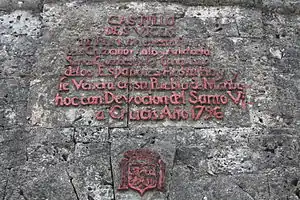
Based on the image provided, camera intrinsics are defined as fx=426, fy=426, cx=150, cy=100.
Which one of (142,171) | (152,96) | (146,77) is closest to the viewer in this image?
(142,171)

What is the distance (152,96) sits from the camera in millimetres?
4430

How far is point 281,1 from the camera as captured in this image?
17.6ft

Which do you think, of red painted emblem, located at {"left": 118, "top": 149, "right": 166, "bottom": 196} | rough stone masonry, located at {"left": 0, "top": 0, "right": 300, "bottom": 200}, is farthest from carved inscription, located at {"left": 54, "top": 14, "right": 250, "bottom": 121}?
red painted emblem, located at {"left": 118, "top": 149, "right": 166, "bottom": 196}

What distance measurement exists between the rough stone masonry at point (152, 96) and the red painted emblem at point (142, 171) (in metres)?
0.05

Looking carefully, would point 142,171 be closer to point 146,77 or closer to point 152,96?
point 152,96

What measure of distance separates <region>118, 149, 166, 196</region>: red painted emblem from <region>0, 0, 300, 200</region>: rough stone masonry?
0.05m

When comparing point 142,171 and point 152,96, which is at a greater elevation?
point 152,96

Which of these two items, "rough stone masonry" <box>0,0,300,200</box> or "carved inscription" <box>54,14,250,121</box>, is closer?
"rough stone masonry" <box>0,0,300,200</box>

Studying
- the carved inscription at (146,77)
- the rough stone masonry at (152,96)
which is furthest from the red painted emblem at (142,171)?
the carved inscription at (146,77)

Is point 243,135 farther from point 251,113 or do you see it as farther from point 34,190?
point 34,190

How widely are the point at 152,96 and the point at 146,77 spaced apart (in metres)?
0.26

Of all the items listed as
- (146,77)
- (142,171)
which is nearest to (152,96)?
(146,77)

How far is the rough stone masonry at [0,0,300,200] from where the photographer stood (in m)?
3.98

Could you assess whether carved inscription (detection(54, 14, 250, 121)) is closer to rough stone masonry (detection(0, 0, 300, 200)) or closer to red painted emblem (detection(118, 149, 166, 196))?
rough stone masonry (detection(0, 0, 300, 200))
